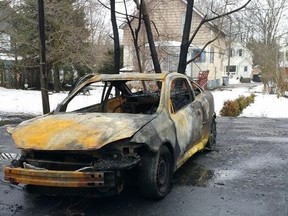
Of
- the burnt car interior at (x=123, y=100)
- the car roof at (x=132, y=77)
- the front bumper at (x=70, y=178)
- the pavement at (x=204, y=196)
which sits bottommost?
the pavement at (x=204, y=196)

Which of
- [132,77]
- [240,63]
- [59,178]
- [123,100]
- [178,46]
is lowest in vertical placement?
[59,178]

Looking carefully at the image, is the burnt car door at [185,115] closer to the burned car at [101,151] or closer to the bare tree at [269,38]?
the burned car at [101,151]

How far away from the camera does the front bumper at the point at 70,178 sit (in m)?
4.04

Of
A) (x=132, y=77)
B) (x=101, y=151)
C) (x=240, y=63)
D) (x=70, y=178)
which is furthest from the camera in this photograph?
(x=240, y=63)

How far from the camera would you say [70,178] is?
4066 millimetres

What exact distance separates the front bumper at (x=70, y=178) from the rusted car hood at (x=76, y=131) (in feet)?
→ 0.90

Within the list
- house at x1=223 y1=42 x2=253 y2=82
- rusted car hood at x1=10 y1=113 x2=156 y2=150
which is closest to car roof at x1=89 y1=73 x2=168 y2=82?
rusted car hood at x1=10 y1=113 x2=156 y2=150

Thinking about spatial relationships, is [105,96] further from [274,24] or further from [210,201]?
[274,24]

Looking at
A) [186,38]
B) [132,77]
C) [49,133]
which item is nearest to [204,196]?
[49,133]

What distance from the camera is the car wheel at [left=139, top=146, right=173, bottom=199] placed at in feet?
14.8

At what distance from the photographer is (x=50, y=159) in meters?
4.44

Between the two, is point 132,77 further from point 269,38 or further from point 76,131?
point 269,38

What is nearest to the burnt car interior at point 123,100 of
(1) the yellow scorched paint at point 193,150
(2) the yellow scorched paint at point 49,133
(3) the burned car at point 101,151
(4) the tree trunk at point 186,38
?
(1) the yellow scorched paint at point 193,150

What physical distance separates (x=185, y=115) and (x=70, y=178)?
2318mm
